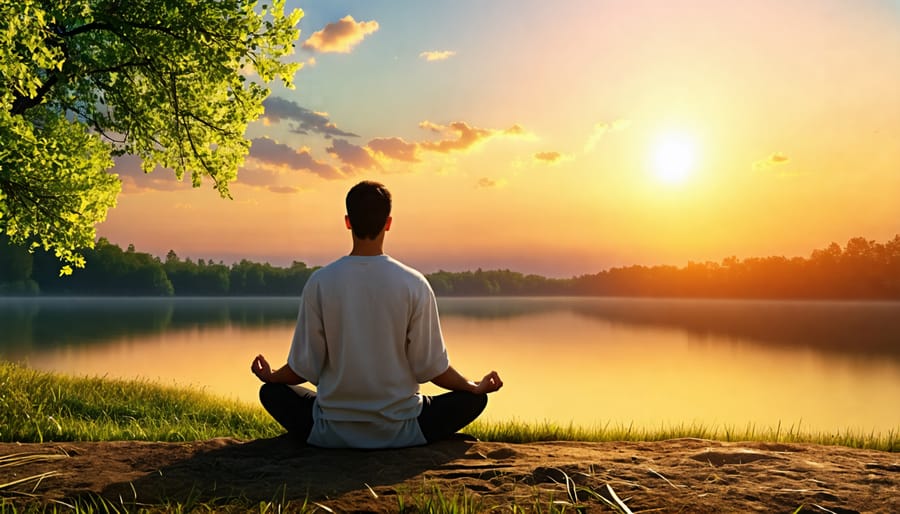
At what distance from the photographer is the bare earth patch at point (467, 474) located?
14.5 feet

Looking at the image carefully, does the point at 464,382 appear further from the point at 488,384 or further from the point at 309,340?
the point at 309,340

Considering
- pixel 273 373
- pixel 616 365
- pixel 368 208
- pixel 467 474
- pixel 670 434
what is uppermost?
pixel 368 208

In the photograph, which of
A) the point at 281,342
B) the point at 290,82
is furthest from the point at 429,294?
the point at 281,342

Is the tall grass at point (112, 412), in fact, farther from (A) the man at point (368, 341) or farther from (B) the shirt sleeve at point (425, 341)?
(B) the shirt sleeve at point (425, 341)

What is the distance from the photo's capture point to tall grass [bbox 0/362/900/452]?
850 cm

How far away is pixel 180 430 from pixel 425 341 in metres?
5.50

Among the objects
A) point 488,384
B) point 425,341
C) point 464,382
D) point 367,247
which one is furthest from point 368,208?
point 488,384

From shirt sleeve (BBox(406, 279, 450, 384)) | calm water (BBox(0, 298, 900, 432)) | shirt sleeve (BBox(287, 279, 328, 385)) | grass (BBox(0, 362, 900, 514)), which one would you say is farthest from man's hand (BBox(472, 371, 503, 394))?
calm water (BBox(0, 298, 900, 432))

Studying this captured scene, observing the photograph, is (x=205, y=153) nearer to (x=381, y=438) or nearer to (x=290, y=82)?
(x=290, y=82)

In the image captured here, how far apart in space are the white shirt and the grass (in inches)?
35.8

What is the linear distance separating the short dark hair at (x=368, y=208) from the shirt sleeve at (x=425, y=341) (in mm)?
599

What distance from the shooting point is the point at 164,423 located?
10.5 metres

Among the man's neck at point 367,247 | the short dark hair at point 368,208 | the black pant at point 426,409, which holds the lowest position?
the black pant at point 426,409

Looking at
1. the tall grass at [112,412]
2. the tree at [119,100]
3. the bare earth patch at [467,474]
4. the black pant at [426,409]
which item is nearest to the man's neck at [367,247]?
the black pant at [426,409]
